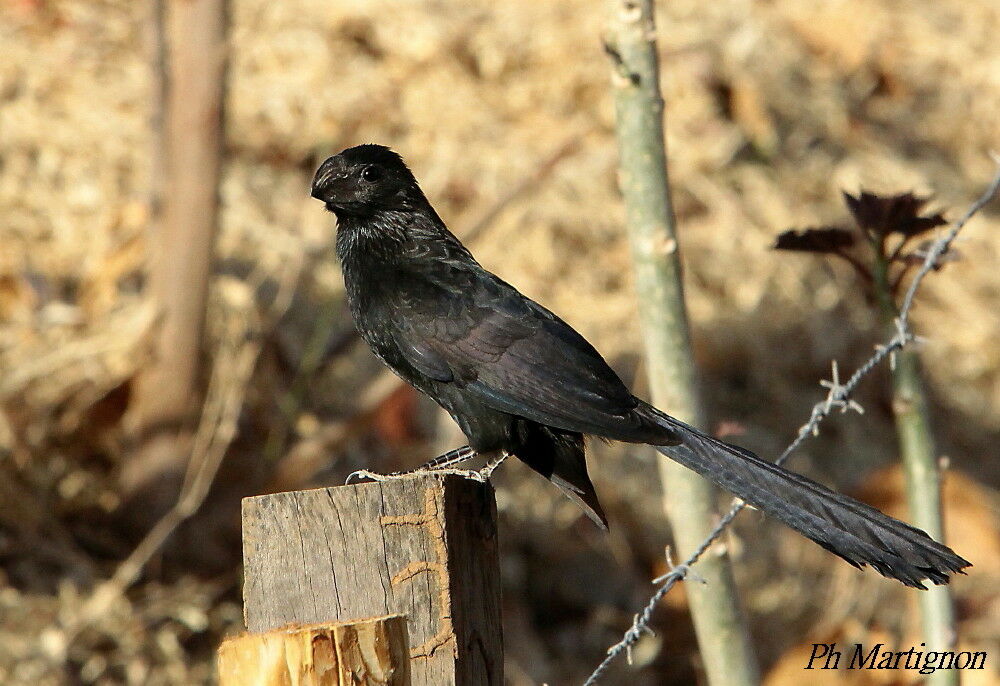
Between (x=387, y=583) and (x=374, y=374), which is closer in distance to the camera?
(x=387, y=583)

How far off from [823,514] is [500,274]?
12.9 ft

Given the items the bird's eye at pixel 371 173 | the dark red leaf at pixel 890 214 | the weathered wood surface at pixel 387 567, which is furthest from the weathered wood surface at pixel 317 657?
the bird's eye at pixel 371 173

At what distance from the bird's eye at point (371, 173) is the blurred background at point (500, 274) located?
142 cm

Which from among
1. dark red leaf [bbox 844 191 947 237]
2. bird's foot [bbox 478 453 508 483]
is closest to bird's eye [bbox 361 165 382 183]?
bird's foot [bbox 478 453 508 483]

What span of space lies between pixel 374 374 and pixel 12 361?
1.56 m

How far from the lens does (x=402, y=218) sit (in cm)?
340

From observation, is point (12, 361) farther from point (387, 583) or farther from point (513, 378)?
point (387, 583)

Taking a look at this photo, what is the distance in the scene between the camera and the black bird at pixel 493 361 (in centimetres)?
266

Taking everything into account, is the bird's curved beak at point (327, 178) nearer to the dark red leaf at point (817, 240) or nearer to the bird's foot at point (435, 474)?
the bird's foot at point (435, 474)

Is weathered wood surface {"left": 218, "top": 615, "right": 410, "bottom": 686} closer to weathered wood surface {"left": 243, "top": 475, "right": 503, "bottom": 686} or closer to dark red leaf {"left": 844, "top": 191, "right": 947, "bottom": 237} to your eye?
weathered wood surface {"left": 243, "top": 475, "right": 503, "bottom": 686}

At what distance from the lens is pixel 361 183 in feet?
11.0

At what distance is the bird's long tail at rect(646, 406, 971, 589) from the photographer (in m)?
2.33

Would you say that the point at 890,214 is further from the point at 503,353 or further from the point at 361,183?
the point at 361,183

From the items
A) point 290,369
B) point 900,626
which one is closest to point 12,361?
point 290,369
